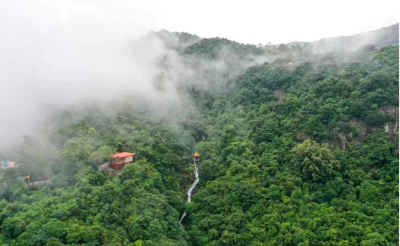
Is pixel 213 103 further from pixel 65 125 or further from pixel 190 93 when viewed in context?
pixel 65 125

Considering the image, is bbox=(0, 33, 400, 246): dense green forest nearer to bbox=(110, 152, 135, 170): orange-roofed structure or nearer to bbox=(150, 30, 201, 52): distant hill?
bbox=(110, 152, 135, 170): orange-roofed structure

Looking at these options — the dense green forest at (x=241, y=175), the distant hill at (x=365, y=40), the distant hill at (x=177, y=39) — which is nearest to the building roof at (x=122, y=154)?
the dense green forest at (x=241, y=175)

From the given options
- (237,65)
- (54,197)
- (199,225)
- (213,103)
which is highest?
(237,65)

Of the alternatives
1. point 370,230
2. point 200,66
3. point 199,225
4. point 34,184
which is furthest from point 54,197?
point 200,66

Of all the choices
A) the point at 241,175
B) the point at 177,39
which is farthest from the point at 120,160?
the point at 177,39

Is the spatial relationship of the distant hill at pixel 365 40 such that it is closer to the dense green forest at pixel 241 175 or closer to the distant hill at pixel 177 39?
the dense green forest at pixel 241 175

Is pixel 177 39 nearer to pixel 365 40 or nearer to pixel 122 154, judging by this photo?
pixel 365 40

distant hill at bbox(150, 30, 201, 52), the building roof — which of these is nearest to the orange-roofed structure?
the building roof
